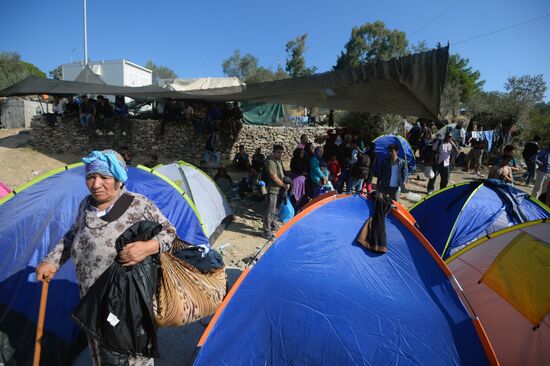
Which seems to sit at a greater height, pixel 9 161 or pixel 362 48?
pixel 362 48

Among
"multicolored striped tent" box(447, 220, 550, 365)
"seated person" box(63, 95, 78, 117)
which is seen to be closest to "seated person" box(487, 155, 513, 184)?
"multicolored striped tent" box(447, 220, 550, 365)

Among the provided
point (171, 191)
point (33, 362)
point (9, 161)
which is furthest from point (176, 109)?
point (33, 362)

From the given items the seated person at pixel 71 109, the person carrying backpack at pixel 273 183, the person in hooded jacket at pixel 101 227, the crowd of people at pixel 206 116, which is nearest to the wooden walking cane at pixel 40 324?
the person in hooded jacket at pixel 101 227

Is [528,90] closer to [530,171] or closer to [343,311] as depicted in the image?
[530,171]

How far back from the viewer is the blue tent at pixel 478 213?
12.2 ft

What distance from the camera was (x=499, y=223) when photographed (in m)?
3.74

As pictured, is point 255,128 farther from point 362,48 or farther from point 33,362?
point 362,48

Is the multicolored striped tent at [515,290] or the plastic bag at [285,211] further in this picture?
the plastic bag at [285,211]

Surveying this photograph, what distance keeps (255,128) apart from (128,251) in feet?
36.8

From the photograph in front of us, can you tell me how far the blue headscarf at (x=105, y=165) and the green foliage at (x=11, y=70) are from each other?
98.5 feet

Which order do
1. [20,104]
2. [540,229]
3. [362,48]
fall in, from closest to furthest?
[540,229]
[20,104]
[362,48]

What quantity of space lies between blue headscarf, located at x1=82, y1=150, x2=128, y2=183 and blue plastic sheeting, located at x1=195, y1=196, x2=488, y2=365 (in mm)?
1207

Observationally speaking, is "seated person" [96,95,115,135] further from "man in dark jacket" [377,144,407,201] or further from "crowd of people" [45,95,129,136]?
"man in dark jacket" [377,144,407,201]

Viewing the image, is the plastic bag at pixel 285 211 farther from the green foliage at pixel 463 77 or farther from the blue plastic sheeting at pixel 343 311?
the green foliage at pixel 463 77
